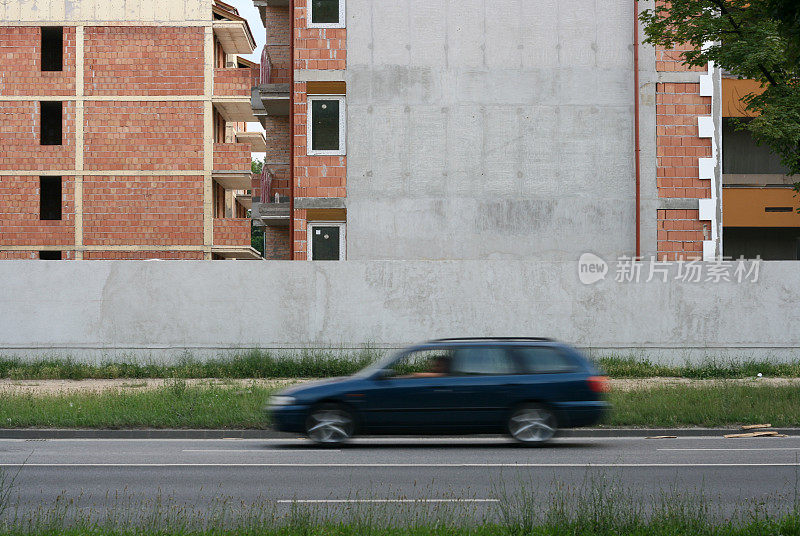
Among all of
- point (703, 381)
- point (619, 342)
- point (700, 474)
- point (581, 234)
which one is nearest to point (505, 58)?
point (581, 234)

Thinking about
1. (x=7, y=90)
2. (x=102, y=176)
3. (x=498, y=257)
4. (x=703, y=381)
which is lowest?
(x=703, y=381)

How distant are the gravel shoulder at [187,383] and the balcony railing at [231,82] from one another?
26479 mm

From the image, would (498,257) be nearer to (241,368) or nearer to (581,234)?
(581,234)

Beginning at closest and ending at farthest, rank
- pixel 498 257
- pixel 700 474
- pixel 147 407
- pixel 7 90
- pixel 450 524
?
pixel 450 524
pixel 700 474
pixel 147 407
pixel 498 257
pixel 7 90

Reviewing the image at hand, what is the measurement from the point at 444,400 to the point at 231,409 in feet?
13.9

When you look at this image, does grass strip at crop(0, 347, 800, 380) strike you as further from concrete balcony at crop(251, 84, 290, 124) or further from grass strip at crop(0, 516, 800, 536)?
grass strip at crop(0, 516, 800, 536)

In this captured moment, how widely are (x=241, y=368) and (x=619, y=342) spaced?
337 inches

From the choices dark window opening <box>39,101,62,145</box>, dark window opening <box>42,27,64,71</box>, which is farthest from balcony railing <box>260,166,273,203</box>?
dark window opening <box>42,27,64,71</box>

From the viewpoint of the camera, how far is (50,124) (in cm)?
4584

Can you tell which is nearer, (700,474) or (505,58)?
(700,474)

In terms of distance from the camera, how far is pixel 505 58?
28016mm

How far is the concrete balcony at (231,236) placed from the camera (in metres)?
45.6

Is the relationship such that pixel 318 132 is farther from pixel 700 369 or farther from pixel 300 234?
pixel 700 369


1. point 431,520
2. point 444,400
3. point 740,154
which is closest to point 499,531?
point 431,520
